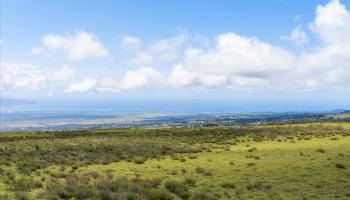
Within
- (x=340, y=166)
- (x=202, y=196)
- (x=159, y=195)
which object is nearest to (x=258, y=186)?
(x=202, y=196)

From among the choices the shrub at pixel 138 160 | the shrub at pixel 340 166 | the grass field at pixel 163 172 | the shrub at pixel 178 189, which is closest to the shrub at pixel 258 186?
the grass field at pixel 163 172

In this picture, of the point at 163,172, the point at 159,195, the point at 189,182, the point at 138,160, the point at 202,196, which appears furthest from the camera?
the point at 138,160

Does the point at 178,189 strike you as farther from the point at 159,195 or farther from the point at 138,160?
the point at 138,160

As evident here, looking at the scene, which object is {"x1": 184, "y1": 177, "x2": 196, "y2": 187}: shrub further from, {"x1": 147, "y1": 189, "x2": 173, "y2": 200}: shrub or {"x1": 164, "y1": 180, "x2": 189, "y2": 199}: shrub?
{"x1": 147, "y1": 189, "x2": 173, "y2": 200}: shrub

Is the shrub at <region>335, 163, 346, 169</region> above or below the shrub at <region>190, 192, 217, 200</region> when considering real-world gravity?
above

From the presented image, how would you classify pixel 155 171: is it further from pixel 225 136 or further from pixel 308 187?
pixel 225 136

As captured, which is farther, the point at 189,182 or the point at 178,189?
the point at 189,182

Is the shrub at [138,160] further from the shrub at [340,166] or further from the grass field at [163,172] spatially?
the shrub at [340,166]

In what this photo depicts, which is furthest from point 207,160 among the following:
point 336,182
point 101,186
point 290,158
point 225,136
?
point 225,136

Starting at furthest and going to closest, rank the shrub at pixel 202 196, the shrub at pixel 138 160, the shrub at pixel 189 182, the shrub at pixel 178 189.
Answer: the shrub at pixel 138 160 < the shrub at pixel 189 182 < the shrub at pixel 178 189 < the shrub at pixel 202 196

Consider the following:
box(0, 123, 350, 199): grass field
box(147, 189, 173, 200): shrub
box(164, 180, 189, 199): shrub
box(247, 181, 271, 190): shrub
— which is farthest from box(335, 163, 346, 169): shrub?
box(147, 189, 173, 200): shrub
